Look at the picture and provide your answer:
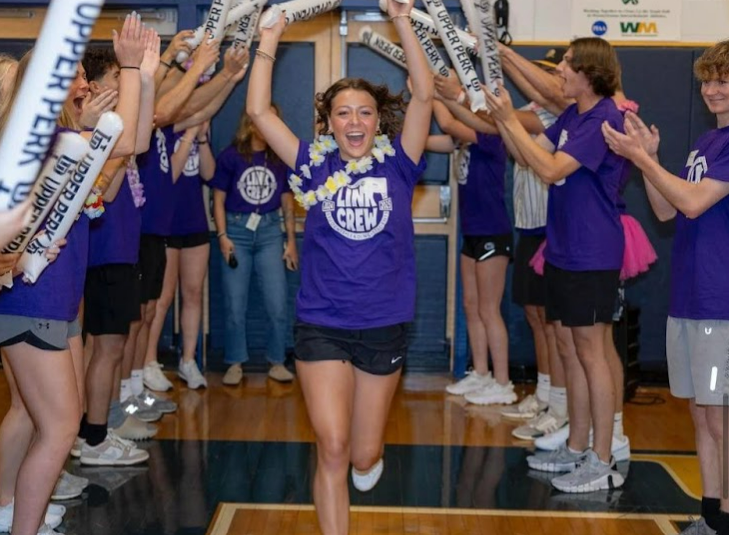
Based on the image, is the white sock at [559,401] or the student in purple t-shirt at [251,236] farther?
the student in purple t-shirt at [251,236]

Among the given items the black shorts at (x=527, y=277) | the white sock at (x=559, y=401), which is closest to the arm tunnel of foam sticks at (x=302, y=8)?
the black shorts at (x=527, y=277)

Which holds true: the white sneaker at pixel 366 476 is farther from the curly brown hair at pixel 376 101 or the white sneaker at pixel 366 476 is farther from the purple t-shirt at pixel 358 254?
the curly brown hair at pixel 376 101

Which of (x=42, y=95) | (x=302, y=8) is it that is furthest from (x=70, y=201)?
(x=302, y=8)

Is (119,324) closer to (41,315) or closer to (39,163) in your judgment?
(41,315)

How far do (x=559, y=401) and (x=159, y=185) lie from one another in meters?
2.70

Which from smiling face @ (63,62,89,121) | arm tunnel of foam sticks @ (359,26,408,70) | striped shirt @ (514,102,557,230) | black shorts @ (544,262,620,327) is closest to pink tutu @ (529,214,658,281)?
black shorts @ (544,262,620,327)

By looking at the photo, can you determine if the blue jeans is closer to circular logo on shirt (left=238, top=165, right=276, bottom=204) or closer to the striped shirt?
circular logo on shirt (left=238, top=165, right=276, bottom=204)

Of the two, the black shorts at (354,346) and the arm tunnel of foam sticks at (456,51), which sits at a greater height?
the arm tunnel of foam sticks at (456,51)

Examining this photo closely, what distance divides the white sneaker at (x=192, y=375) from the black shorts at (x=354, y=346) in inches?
134

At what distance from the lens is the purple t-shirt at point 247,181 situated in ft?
23.8

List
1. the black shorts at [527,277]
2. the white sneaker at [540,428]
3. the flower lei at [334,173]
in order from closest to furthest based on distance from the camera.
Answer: the flower lei at [334,173] → the white sneaker at [540,428] → the black shorts at [527,277]

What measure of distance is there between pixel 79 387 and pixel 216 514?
1.04 meters

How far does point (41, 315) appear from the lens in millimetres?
3605

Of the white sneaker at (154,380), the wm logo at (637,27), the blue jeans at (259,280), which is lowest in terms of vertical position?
the white sneaker at (154,380)
